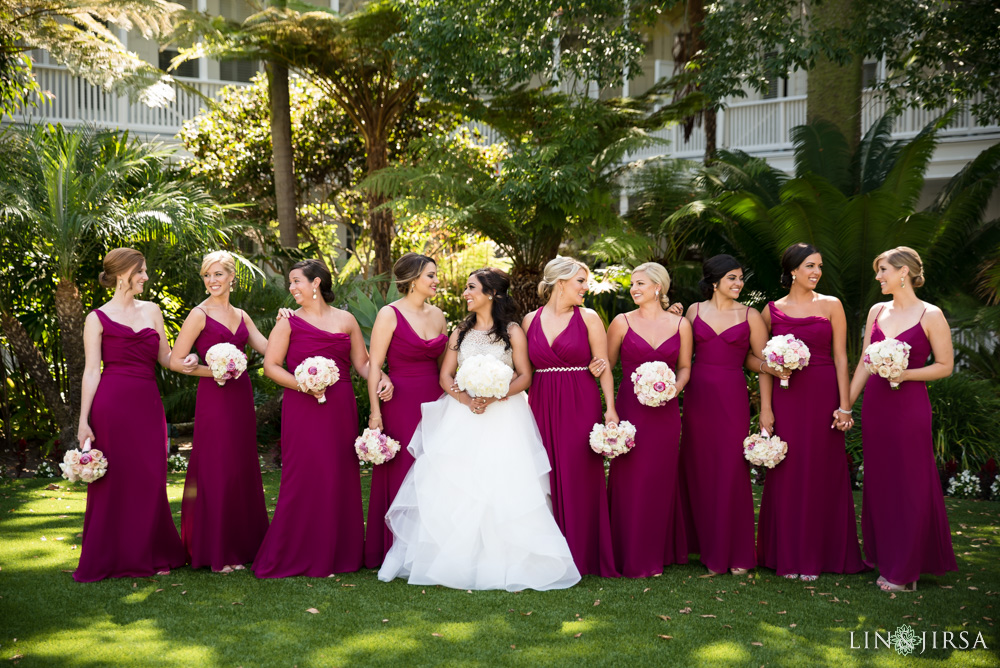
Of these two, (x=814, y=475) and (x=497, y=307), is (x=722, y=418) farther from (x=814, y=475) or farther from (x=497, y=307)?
(x=497, y=307)

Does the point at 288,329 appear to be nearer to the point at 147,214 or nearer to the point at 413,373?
the point at 413,373

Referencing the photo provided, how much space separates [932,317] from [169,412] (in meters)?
9.31

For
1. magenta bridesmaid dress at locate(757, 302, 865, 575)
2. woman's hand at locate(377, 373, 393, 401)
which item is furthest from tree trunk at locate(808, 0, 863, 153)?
woman's hand at locate(377, 373, 393, 401)

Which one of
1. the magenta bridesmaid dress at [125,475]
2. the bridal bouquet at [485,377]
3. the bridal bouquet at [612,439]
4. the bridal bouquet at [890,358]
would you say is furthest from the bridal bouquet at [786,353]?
the magenta bridesmaid dress at [125,475]

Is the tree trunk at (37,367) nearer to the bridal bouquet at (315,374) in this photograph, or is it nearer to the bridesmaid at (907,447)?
the bridal bouquet at (315,374)

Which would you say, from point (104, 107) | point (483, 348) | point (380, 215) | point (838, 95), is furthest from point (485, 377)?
point (104, 107)

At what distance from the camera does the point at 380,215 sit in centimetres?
1550

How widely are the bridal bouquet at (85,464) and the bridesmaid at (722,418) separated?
408cm

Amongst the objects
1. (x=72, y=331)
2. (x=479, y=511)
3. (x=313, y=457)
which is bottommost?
(x=479, y=511)

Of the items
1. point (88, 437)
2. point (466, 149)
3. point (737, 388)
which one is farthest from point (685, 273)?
point (88, 437)

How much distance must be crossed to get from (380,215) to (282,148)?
211cm

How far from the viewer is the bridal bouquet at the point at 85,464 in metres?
5.91

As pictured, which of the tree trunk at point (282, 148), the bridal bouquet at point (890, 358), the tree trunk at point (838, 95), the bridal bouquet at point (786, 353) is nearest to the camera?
the bridal bouquet at point (890, 358)

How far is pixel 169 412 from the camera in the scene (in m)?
11.8
